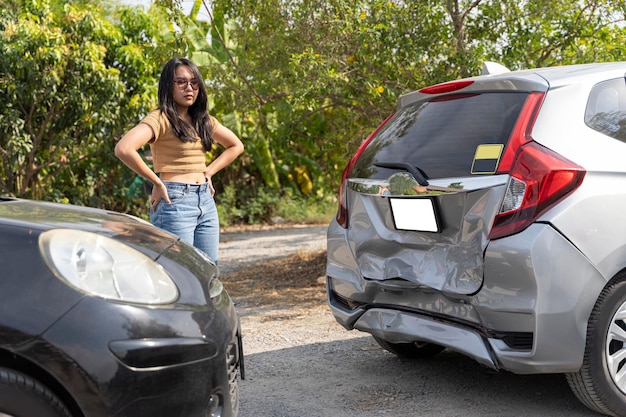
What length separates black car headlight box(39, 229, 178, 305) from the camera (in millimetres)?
2680

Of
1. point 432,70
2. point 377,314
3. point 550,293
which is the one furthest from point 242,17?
point 550,293

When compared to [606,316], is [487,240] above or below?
above

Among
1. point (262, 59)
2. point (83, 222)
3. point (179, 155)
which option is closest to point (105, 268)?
point (83, 222)

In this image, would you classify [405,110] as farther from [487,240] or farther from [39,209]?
[39,209]

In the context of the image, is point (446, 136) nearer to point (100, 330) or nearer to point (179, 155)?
point (179, 155)

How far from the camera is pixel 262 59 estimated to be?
7863 millimetres

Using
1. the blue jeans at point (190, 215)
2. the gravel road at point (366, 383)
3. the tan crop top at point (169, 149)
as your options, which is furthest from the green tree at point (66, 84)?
the gravel road at point (366, 383)

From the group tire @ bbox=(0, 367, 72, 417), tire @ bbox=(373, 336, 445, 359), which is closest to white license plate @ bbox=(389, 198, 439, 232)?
tire @ bbox=(373, 336, 445, 359)

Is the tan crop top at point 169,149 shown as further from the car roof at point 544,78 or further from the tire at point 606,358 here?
the tire at point 606,358

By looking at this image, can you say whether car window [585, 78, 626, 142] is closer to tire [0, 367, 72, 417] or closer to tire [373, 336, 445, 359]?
tire [373, 336, 445, 359]

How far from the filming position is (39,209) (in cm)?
326

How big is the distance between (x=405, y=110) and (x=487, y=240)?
116 cm

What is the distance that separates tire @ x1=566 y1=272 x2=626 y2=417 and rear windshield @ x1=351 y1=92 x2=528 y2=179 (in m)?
0.80

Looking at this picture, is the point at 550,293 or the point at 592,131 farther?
the point at 592,131
